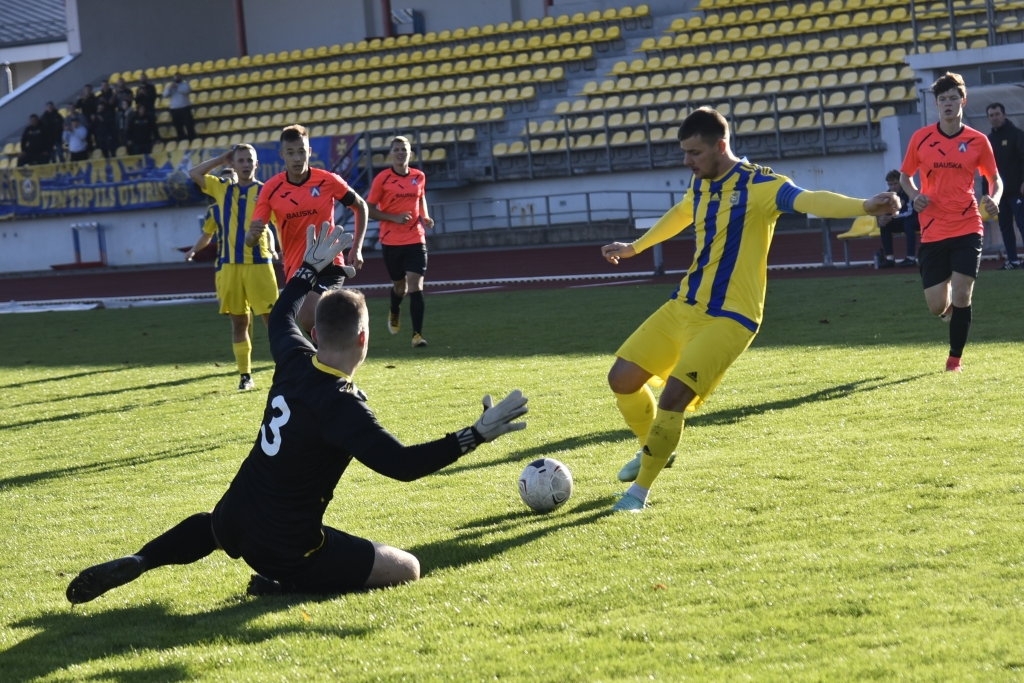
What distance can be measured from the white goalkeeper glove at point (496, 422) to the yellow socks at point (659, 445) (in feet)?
4.90

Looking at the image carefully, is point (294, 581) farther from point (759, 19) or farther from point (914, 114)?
point (759, 19)

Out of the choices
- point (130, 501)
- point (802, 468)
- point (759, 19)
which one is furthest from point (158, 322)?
point (759, 19)

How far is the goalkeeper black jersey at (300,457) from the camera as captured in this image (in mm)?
4078

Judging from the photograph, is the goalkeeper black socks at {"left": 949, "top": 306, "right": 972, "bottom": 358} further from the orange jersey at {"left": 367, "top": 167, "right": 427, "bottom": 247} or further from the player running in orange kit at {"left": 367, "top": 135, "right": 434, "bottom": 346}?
the orange jersey at {"left": 367, "top": 167, "right": 427, "bottom": 247}

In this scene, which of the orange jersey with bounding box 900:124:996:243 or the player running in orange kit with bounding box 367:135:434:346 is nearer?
the orange jersey with bounding box 900:124:996:243

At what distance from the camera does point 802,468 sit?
594 cm

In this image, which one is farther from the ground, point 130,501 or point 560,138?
point 560,138

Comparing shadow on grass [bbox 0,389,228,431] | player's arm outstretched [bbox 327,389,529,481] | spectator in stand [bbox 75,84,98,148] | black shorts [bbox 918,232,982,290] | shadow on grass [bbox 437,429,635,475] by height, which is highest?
spectator in stand [bbox 75,84,98,148]

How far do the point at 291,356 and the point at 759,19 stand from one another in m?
22.2

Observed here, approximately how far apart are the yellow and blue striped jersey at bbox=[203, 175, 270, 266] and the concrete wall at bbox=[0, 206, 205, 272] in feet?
58.5

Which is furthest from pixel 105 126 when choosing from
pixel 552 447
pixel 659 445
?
pixel 659 445

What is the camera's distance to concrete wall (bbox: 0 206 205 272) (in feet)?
95.0

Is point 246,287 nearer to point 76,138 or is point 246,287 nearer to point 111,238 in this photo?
point 111,238

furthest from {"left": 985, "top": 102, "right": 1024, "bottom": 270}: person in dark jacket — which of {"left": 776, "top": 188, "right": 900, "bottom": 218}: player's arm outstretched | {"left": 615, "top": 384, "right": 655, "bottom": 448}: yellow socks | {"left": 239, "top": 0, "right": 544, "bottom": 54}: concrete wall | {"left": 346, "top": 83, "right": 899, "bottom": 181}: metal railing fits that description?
{"left": 239, "top": 0, "right": 544, "bottom": 54}: concrete wall
